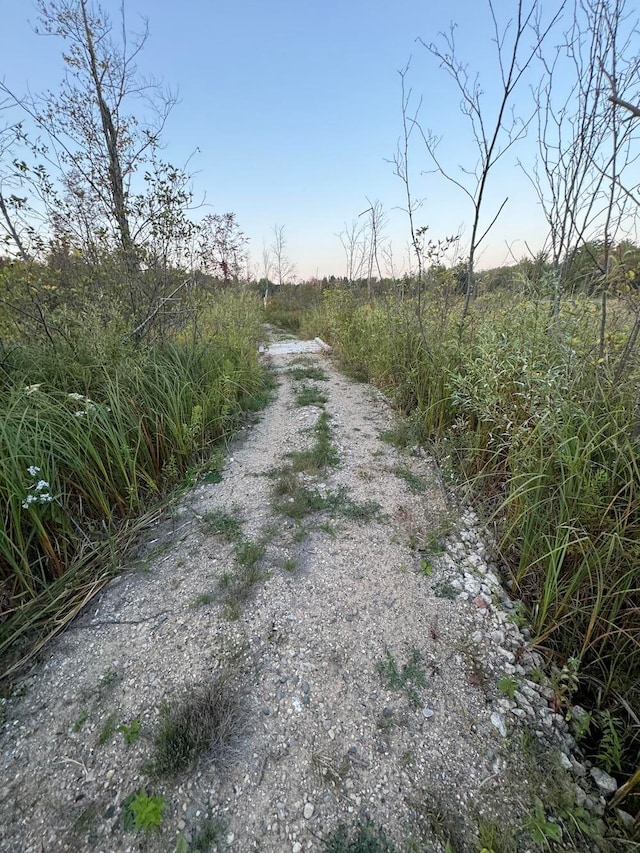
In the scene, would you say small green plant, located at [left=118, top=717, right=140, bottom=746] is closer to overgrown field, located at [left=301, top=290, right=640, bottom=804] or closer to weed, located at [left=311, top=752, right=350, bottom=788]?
weed, located at [left=311, top=752, right=350, bottom=788]

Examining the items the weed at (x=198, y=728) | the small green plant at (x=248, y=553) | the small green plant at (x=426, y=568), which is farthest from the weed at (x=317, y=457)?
the weed at (x=198, y=728)

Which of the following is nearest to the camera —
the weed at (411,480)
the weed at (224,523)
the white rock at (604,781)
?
the white rock at (604,781)

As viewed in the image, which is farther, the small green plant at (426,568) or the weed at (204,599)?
the small green plant at (426,568)

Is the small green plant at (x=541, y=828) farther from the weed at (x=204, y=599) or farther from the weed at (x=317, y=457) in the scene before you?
the weed at (x=317, y=457)

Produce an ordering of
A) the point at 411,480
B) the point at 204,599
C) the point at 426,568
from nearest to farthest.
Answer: the point at 204,599, the point at 426,568, the point at 411,480

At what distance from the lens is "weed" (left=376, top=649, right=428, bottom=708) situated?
1.20 meters

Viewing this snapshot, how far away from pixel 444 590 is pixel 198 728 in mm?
1153

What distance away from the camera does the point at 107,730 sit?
1.08 m

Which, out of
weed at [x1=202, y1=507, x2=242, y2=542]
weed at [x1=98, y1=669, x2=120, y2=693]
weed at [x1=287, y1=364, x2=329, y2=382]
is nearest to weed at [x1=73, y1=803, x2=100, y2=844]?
weed at [x1=98, y1=669, x2=120, y2=693]

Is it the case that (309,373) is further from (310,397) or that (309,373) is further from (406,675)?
(406,675)

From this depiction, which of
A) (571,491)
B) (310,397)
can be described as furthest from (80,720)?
(310,397)

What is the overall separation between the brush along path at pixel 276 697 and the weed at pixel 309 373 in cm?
310

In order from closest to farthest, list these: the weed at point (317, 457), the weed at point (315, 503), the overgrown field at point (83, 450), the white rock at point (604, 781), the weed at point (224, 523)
Result: the white rock at point (604, 781) → the overgrown field at point (83, 450) → the weed at point (224, 523) → the weed at point (315, 503) → the weed at point (317, 457)

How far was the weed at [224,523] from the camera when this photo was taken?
6.28 feet
